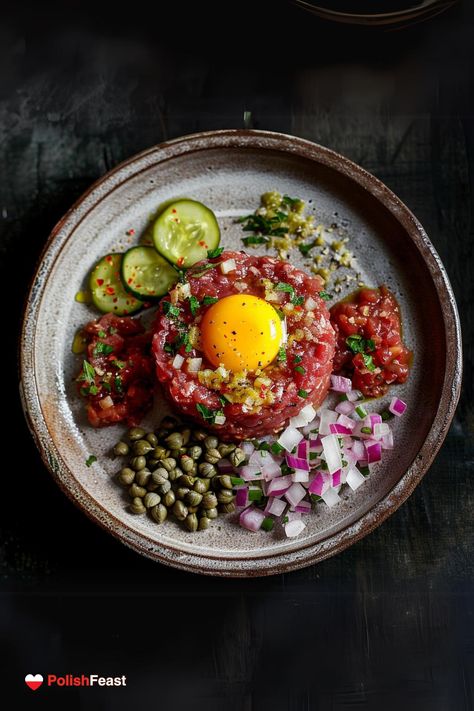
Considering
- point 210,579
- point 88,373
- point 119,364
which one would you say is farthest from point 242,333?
point 210,579

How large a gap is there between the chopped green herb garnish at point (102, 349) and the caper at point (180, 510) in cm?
123

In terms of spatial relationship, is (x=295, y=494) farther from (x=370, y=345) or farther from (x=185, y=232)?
(x=185, y=232)

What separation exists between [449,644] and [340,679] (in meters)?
0.89

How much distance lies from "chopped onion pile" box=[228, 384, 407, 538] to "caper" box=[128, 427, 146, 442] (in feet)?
2.12

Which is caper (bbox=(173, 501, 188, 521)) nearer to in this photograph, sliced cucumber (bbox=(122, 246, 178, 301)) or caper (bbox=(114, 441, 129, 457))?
caper (bbox=(114, 441, 129, 457))

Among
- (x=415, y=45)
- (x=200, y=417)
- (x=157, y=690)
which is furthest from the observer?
(x=415, y=45)

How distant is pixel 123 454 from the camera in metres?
5.38

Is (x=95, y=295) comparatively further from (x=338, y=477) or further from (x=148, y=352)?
(x=338, y=477)

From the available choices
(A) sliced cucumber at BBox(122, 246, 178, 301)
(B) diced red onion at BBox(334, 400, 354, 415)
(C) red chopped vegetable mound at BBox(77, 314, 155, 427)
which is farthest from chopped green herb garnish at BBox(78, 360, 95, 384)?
(B) diced red onion at BBox(334, 400, 354, 415)

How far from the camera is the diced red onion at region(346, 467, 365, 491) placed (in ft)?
17.5

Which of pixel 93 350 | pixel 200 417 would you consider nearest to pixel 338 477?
pixel 200 417

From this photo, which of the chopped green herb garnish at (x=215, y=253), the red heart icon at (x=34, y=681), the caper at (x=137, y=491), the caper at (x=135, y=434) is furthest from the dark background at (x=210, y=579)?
the chopped green herb garnish at (x=215, y=253)

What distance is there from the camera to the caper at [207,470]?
5.25m

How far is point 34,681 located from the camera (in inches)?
217
